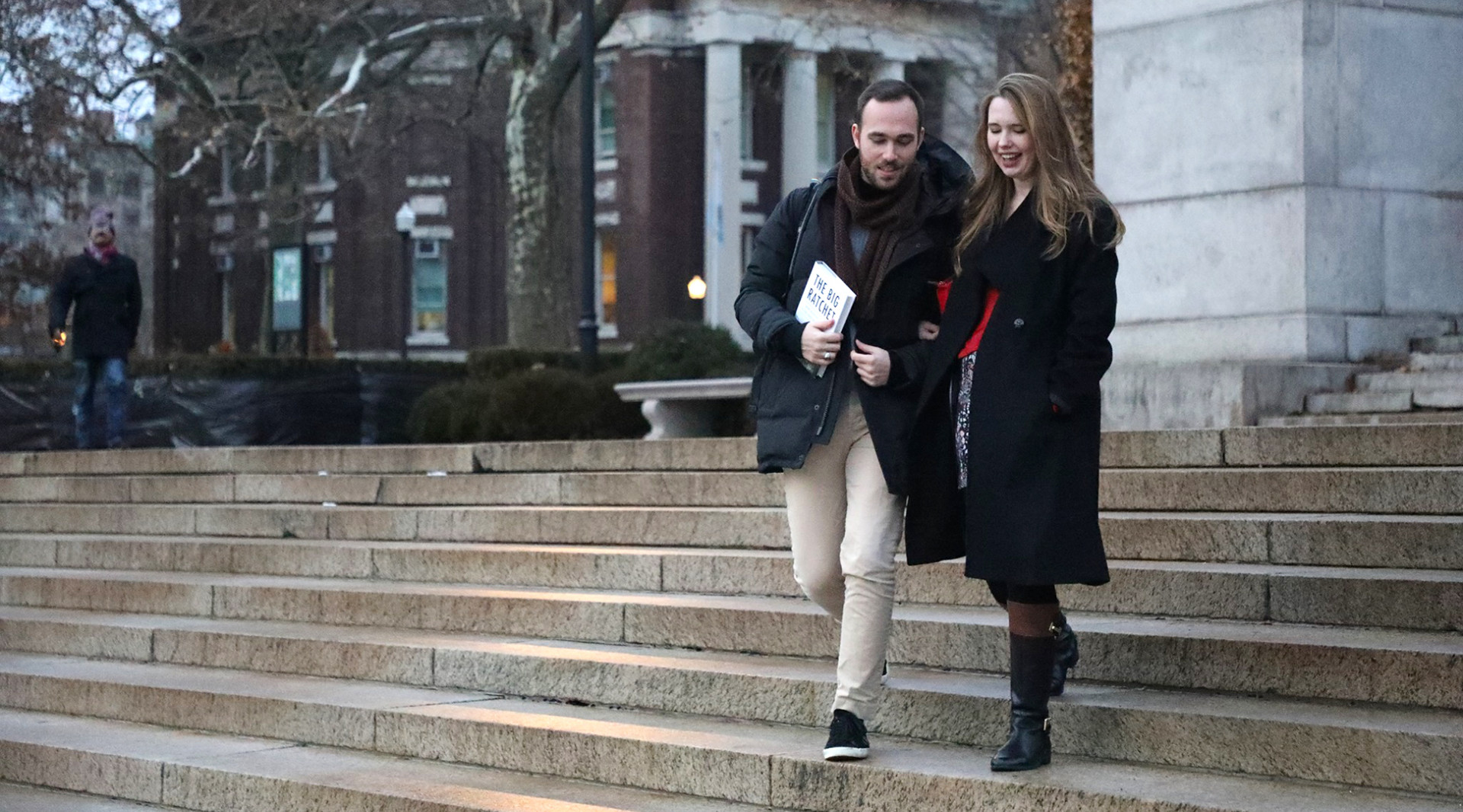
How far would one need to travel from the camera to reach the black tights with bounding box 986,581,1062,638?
5941 mm

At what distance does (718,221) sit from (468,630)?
3741cm

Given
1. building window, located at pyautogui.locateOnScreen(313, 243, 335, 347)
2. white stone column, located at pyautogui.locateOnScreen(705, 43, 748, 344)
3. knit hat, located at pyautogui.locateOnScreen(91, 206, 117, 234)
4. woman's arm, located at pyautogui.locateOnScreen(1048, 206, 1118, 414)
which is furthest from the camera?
building window, located at pyautogui.locateOnScreen(313, 243, 335, 347)

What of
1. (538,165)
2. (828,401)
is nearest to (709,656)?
(828,401)

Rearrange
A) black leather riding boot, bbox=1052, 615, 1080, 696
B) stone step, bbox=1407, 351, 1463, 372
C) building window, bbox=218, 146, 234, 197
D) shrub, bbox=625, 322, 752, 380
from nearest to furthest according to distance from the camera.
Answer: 1. black leather riding boot, bbox=1052, 615, 1080, 696
2. stone step, bbox=1407, 351, 1463, 372
3. shrub, bbox=625, 322, 752, 380
4. building window, bbox=218, 146, 234, 197

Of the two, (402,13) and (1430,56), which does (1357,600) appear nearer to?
(1430,56)

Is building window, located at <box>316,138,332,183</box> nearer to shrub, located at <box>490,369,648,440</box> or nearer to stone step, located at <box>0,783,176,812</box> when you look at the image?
shrub, located at <box>490,369,648,440</box>

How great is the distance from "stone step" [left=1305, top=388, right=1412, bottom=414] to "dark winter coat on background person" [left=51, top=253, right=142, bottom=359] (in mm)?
10204

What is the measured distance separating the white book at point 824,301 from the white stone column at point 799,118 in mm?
42462

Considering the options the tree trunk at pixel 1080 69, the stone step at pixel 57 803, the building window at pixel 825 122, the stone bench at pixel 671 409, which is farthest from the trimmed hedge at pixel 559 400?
the building window at pixel 825 122

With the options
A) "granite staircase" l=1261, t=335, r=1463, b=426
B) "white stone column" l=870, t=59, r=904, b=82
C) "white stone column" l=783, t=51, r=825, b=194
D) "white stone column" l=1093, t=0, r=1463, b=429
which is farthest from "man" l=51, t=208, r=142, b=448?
"white stone column" l=870, t=59, r=904, b=82

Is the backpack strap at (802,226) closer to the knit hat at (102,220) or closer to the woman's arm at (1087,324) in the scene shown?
the woman's arm at (1087,324)

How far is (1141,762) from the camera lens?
20.6ft

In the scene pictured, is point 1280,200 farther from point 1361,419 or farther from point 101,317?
point 101,317

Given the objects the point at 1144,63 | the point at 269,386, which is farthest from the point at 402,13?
the point at 1144,63
